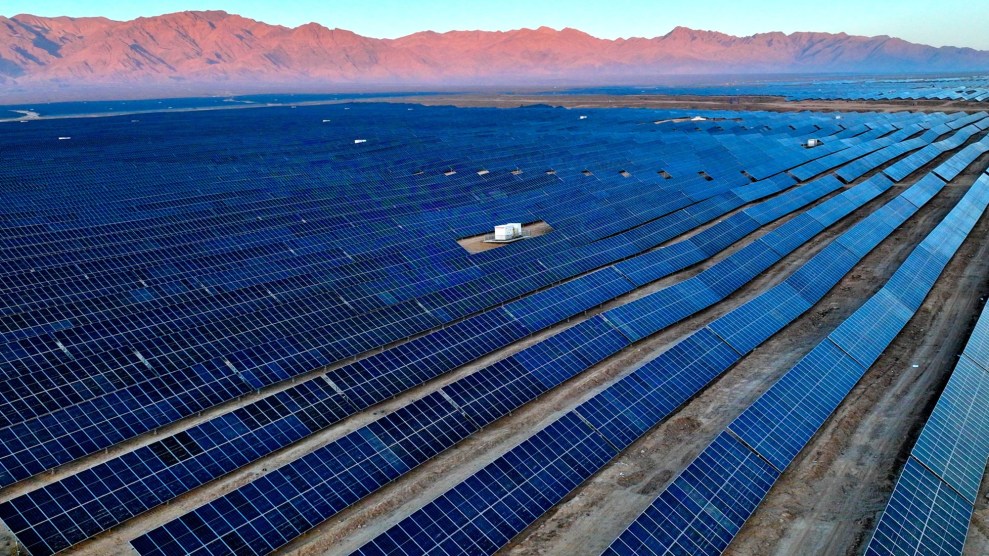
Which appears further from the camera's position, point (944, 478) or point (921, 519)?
point (944, 478)

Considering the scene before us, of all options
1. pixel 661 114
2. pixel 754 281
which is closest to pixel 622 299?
pixel 754 281

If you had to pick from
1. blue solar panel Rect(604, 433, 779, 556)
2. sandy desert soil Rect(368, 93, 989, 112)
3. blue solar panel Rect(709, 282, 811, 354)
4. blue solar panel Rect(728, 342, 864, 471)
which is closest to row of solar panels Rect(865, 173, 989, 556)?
blue solar panel Rect(728, 342, 864, 471)

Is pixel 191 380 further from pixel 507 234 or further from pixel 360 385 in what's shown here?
pixel 507 234

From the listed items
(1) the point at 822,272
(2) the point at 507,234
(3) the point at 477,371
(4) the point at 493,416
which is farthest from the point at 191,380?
(1) the point at 822,272

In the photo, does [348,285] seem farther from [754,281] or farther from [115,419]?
[754,281]

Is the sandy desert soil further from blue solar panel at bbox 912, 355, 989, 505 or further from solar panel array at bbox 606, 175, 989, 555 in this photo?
blue solar panel at bbox 912, 355, 989, 505
